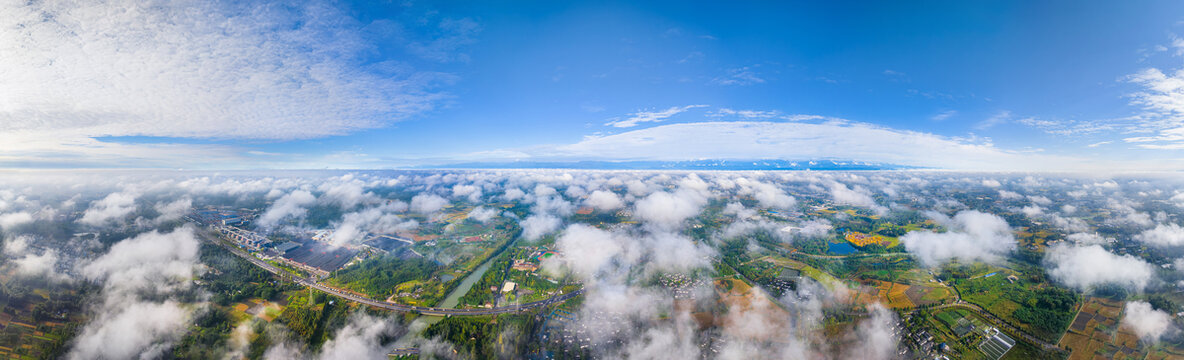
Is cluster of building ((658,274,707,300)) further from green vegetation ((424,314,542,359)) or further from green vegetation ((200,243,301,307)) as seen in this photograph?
green vegetation ((200,243,301,307))

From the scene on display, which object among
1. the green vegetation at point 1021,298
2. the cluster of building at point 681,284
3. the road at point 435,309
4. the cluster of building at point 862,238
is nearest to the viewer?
the green vegetation at point 1021,298

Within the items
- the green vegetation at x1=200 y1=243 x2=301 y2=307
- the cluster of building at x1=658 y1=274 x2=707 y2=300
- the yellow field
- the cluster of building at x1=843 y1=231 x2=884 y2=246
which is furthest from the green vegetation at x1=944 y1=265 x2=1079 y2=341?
the green vegetation at x1=200 y1=243 x2=301 y2=307

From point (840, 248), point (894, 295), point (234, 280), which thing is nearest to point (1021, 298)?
point (894, 295)

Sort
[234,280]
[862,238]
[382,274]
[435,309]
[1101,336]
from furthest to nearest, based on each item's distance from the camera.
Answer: [862,238], [382,274], [234,280], [435,309], [1101,336]

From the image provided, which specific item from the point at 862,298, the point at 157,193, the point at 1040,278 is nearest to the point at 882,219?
the point at 1040,278

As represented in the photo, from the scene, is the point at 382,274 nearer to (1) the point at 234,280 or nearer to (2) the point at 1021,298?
(1) the point at 234,280

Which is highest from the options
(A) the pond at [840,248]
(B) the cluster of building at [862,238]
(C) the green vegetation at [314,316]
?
(B) the cluster of building at [862,238]

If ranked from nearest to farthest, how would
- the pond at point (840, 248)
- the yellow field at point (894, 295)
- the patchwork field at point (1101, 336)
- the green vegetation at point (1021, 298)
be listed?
1. the patchwork field at point (1101, 336)
2. the green vegetation at point (1021, 298)
3. the yellow field at point (894, 295)
4. the pond at point (840, 248)

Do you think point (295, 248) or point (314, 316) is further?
point (295, 248)

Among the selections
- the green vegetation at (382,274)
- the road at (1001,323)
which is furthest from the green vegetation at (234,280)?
the road at (1001,323)

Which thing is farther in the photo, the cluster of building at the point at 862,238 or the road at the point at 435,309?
the cluster of building at the point at 862,238

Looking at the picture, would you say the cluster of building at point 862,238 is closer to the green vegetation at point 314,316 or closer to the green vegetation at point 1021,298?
the green vegetation at point 1021,298

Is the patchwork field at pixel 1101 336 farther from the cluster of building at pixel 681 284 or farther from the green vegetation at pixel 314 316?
the green vegetation at pixel 314 316

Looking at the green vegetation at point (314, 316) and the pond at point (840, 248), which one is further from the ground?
the pond at point (840, 248)
